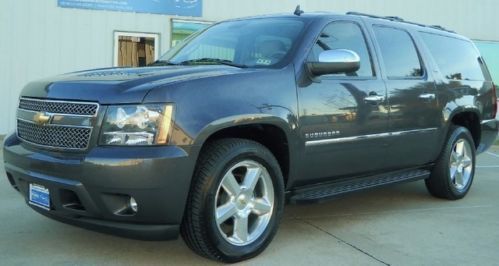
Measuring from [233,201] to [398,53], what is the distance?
2516mm

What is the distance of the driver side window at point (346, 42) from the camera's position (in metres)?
4.66

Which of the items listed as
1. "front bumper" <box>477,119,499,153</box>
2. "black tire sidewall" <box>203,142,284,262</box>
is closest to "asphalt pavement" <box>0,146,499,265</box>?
"black tire sidewall" <box>203,142,284,262</box>

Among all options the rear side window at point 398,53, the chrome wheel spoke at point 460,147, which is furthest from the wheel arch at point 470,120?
the rear side window at point 398,53

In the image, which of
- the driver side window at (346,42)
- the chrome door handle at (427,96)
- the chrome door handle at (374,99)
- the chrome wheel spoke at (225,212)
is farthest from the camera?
the chrome door handle at (427,96)

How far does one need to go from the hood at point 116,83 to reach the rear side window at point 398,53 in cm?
175

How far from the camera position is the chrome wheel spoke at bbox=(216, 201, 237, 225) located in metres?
3.77

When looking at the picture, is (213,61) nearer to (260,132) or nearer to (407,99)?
(260,132)

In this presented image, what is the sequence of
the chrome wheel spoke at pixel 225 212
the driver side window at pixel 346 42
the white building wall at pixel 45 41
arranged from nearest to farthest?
the chrome wheel spoke at pixel 225 212
the driver side window at pixel 346 42
the white building wall at pixel 45 41

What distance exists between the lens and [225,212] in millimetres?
3818

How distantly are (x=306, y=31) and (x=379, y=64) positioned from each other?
36.5 inches

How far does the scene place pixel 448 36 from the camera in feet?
21.4

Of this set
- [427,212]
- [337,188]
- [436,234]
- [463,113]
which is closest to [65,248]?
[337,188]

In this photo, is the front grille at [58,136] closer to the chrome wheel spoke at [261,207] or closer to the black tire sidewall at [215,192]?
the black tire sidewall at [215,192]

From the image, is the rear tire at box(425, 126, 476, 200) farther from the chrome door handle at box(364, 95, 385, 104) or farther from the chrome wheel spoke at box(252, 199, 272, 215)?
the chrome wheel spoke at box(252, 199, 272, 215)
